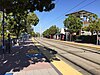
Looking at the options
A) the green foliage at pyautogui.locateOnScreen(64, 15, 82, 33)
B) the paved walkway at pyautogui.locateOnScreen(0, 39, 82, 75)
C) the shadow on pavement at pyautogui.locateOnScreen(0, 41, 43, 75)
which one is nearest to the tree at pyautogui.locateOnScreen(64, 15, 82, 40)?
the green foliage at pyautogui.locateOnScreen(64, 15, 82, 33)

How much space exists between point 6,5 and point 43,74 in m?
4.77

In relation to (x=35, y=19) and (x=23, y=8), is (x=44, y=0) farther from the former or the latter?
(x=35, y=19)

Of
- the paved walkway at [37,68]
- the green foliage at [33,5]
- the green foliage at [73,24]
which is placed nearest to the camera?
the paved walkway at [37,68]

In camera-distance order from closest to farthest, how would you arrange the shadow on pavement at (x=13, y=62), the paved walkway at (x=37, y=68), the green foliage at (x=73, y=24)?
the paved walkway at (x=37, y=68) < the shadow on pavement at (x=13, y=62) < the green foliage at (x=73, y=24)

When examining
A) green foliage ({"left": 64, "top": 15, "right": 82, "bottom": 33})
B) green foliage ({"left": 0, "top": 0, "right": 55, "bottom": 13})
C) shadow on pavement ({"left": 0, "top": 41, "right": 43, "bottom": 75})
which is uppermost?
green foliage ({"left": 64, "top": 15, "right": 82, "bottom": 33})

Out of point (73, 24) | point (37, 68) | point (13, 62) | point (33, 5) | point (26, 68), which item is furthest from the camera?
point (73, 24)

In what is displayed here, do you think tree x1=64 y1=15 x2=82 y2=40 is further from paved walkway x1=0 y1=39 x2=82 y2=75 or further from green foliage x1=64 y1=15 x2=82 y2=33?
paved walkway x1=0 y1=39 x2=82 y2=75

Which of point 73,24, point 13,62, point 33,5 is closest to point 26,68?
point 13,62

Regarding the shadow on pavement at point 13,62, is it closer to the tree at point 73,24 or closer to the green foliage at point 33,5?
the green foliage at point 33,5

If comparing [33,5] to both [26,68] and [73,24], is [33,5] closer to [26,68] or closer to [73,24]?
[26,68]

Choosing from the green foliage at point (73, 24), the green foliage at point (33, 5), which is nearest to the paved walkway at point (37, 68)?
the green foliage at point (33, 5)

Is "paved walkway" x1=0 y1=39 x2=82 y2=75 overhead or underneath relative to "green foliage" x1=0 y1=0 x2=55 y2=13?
underneath

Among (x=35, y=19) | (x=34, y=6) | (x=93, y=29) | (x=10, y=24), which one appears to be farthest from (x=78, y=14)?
(x=34, y=6)

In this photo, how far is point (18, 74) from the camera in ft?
35.7
